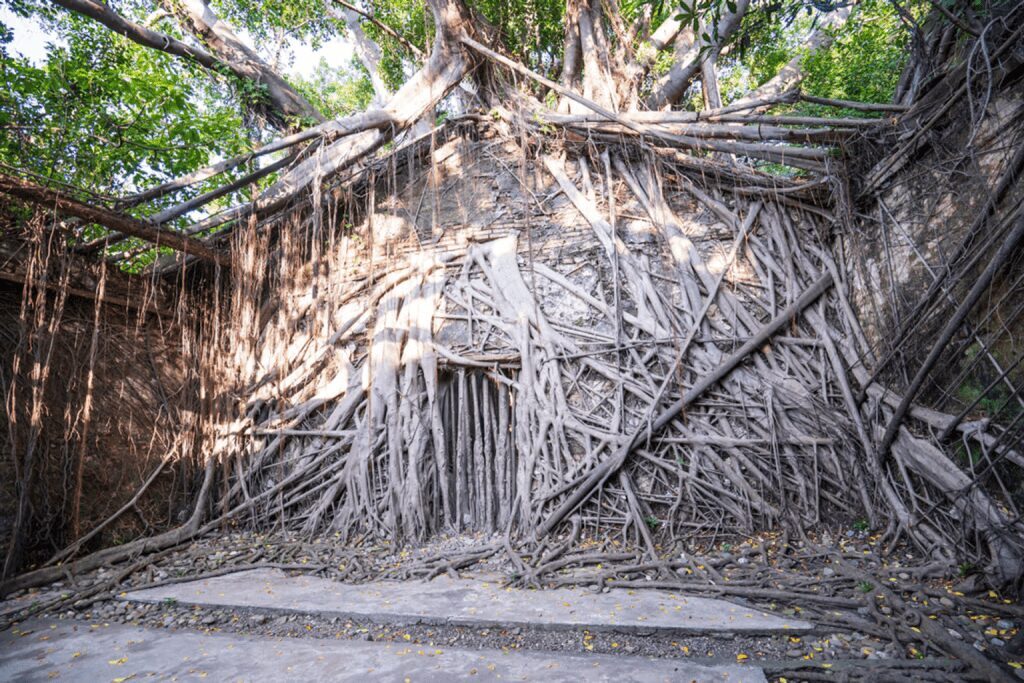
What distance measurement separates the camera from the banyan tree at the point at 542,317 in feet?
10.4

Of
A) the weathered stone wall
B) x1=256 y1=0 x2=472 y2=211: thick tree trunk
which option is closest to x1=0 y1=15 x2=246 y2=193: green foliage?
x1=256 y1=0 x2=472 y2=211: thick tree trunk

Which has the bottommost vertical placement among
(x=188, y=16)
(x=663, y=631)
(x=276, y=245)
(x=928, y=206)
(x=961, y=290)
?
(x=663, y=631)

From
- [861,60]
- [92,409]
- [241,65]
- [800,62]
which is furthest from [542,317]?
[800,62]

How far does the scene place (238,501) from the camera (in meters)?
4.54

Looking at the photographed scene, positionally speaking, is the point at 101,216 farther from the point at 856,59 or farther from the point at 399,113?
the point at 856,59

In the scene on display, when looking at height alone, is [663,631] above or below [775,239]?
below

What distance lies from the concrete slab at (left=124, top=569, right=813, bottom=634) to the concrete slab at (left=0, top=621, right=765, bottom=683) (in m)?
0.26

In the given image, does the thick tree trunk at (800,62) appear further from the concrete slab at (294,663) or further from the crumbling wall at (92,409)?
the crumbling wall at (92,409)

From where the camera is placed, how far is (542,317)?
437 cm

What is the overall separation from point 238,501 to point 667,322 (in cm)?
393

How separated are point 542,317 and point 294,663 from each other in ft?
9.49

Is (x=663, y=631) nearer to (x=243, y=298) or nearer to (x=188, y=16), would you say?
(x=243, y=298)

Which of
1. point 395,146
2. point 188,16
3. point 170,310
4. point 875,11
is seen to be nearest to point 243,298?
point 170,310

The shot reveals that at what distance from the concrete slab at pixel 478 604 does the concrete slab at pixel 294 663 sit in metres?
0.26
